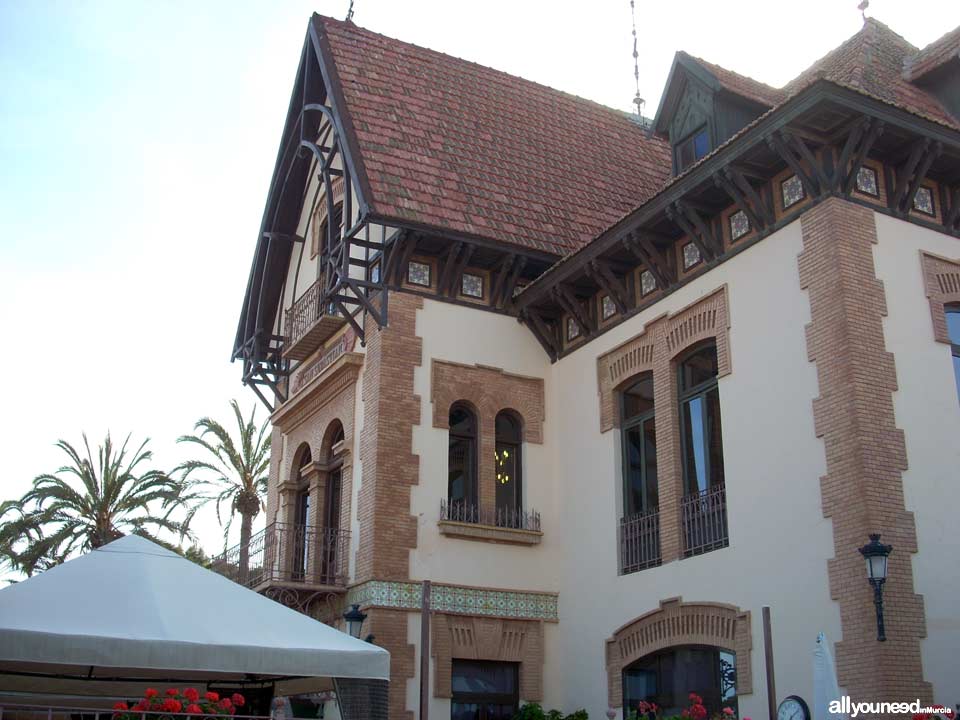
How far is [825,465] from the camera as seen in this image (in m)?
12.3

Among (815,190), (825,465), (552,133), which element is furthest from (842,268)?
(552,133)

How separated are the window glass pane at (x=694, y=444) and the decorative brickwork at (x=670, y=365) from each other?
108 millimetres

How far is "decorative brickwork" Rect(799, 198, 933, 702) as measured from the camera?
11.2 m

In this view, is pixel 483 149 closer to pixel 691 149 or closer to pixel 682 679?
pixel 691 149

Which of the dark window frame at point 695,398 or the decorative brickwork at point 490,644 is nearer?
the dark window frame at point 695,398

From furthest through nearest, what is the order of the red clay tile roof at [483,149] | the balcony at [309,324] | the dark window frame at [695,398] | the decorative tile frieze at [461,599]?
1. the balcony at [309,324]
2. the red clay tile roof at [483,149]
3. the decorative tile frieze at [461,599]
4. the dark window frame at [695,398]

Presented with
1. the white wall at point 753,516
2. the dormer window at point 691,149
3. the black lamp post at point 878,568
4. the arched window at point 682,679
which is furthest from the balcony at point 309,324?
the black lamp post at point 878,568

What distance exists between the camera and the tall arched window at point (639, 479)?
15305 millimetres

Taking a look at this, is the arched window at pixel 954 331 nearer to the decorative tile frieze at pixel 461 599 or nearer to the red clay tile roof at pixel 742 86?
the red clay tile roof at pixel 742 86

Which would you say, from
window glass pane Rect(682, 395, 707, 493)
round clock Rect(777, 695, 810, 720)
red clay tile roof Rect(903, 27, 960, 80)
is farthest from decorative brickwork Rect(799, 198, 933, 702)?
red clay tile roof Rect(903, 27, 960, 80)

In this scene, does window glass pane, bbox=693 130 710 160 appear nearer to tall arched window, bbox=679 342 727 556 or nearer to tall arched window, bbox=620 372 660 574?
tall arched window, bbox=679 342 727 556

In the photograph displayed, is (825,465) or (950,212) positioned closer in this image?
(825,465)

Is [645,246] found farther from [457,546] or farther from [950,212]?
[457,546]

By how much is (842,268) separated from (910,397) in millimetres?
1598
